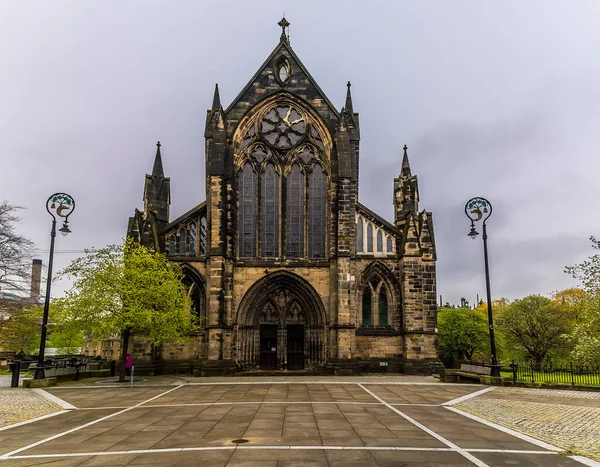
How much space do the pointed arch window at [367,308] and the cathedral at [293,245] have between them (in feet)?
0.26

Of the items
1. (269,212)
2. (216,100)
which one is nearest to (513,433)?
(269,212)

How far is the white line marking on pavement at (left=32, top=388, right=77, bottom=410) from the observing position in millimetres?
15781

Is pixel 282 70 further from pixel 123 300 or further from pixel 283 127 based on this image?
pixel 123 300

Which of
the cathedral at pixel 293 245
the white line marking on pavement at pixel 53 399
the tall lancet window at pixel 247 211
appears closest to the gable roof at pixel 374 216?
the cathedral at pixel 293 245

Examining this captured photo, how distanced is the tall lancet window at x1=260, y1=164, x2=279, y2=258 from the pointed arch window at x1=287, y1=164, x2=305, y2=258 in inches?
27.0

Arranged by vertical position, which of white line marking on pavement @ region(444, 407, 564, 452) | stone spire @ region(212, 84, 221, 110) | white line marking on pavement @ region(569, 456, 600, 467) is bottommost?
white line marking on pavement @ region(444, 407, 564, 452)

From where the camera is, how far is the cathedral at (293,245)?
28.8m

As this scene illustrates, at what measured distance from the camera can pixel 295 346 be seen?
99.2 feet

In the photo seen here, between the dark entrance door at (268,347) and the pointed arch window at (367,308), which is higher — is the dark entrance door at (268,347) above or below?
below

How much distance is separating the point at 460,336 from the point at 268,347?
19.7 metres

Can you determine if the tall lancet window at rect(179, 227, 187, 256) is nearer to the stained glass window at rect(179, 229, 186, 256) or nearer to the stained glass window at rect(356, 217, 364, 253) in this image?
the stained glass window at rect(179, 229, 186, 256)

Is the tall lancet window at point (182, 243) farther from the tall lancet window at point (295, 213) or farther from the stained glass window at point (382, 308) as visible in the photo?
the stained glass window at point (382, 308)

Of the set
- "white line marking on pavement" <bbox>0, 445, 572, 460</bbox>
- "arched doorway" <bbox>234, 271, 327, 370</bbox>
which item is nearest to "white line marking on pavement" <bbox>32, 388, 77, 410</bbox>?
"white line marking on pavement" <bbox>0, 445, 572, 460</bbox>

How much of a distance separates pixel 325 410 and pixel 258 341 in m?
16.1
